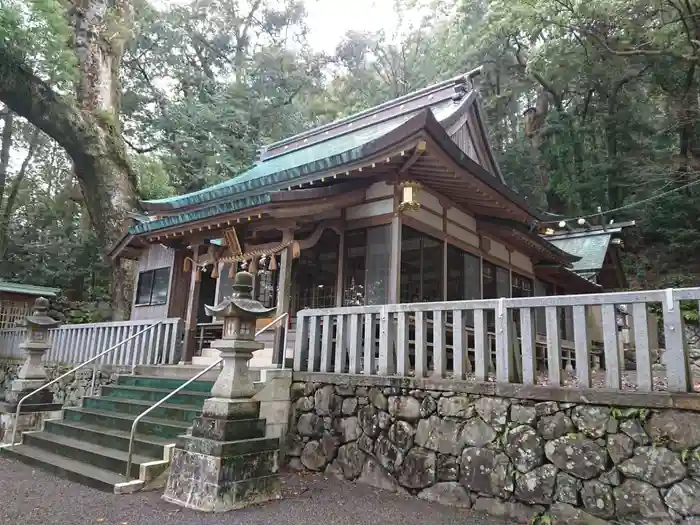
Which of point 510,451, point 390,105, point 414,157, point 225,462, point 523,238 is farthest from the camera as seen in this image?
point 390,105

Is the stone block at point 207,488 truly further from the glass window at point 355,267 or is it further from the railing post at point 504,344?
the glass window at point 355,267

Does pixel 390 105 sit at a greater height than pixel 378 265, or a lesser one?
greater

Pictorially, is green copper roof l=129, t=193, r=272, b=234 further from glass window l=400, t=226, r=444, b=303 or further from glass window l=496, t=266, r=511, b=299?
glass window l=496, t=266, r=511, b=299

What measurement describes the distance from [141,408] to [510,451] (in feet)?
16.4

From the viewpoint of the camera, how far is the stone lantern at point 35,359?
782 centimetres

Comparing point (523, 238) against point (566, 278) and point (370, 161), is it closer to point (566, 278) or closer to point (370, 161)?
point (566, 278)

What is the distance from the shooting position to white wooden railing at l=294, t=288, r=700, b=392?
3805mm

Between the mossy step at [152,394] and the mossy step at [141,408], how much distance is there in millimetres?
128

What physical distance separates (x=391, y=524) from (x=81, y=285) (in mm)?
18588

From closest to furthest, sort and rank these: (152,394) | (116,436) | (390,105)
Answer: (116,436) → (152,394) → (390,105)

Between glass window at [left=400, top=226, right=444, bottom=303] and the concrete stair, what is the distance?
14.1 ft

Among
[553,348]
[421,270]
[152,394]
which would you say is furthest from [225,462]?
[421,270]

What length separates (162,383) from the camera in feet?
24.2

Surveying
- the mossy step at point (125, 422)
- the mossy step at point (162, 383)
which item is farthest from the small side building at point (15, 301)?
the mossy step at point (125, 422)
